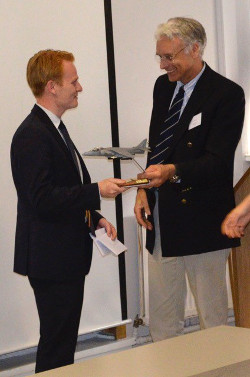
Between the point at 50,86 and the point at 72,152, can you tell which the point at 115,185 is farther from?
the point at 50,86

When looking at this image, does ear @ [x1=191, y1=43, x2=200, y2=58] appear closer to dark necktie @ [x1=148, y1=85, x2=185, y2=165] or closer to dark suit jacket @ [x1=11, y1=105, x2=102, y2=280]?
dark necktie @ [x1=148, y1=85, x2=185, y2=165]

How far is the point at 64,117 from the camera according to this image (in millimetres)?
4238

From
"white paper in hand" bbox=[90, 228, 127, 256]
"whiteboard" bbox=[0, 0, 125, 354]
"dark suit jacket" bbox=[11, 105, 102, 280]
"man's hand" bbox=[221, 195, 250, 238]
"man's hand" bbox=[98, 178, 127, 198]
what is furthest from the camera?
"whiteboard" bbox=[0, 0, 125, 354]

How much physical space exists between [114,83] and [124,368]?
306 centimetres

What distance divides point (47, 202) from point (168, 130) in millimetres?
750

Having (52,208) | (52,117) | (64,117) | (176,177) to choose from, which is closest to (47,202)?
(52,208)

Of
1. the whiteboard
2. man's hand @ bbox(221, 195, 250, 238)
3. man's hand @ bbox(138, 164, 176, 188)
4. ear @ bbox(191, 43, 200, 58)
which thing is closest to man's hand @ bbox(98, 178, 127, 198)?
man's hand @ bbox(138, 164, 176, 188)

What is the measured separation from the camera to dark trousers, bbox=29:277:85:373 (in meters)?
2.97

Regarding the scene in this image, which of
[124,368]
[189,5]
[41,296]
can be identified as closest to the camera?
[124,368]

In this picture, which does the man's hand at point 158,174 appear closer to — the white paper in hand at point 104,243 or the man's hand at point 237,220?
the white paper in hand at point 104,243

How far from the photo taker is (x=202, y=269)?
3.29m

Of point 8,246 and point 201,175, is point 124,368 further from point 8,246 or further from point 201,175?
point 8,246

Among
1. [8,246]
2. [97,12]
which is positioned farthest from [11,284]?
[97,12]

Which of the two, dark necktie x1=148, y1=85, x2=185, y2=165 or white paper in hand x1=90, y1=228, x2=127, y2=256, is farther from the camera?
dark necktie x1=148, y1=85, x2=185, y2=165
